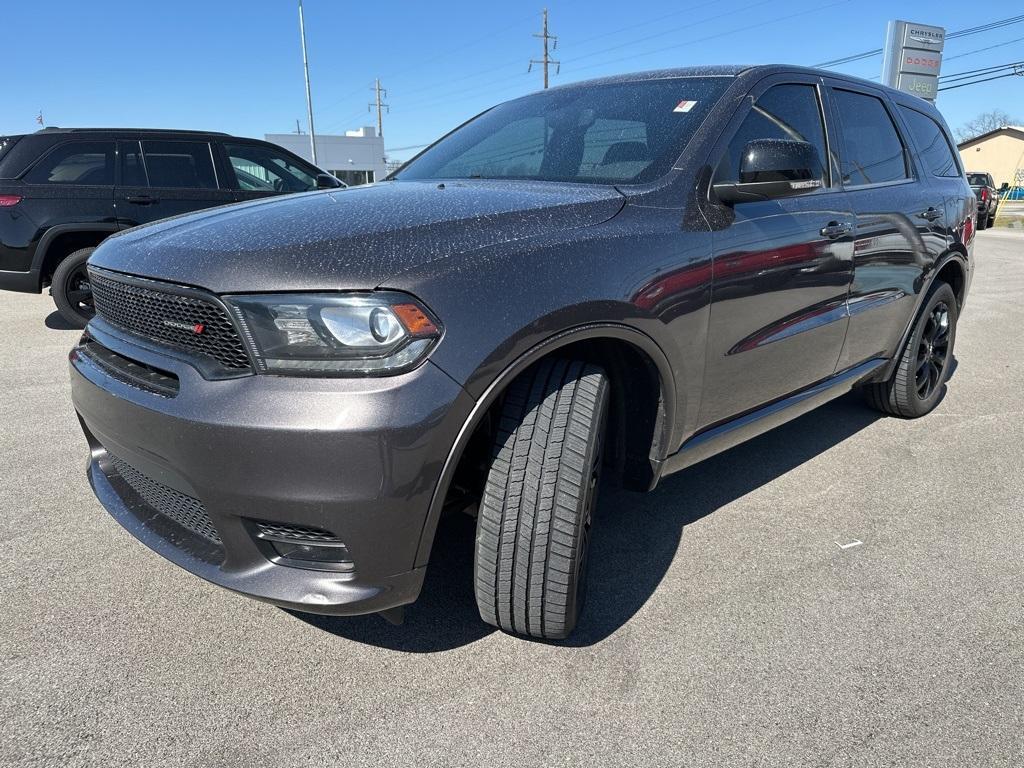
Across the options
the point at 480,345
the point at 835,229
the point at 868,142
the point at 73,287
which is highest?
the point at 868,142

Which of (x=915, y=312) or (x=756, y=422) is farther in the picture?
(x=915, y=312)

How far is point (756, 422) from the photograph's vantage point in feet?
8.87

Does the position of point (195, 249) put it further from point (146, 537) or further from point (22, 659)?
point (22, 659)

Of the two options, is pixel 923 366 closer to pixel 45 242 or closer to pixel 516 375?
pixel 516 375

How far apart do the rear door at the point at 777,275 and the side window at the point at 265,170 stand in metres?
5.42

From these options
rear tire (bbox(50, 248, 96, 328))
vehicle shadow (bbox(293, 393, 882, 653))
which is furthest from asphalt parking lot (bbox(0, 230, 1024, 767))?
rear tire (bbox(50, 248, 96, 328))

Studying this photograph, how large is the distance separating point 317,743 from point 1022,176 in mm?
71506

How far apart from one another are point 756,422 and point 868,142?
1.65 m

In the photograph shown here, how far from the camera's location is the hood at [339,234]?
64.1 inches

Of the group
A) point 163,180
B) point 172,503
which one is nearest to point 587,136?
point 172,503

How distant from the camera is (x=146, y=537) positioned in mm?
1939

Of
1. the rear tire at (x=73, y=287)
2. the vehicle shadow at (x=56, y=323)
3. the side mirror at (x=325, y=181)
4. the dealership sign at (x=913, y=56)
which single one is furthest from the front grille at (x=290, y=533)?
the dealership sign at (x=913, y=56)

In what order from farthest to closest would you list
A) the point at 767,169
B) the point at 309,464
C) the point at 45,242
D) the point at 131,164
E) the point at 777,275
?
1. the point at 131,164
2. the point at 45,242
3. the point at 777,275
4. the point at 767,169
5. the point at 309,464

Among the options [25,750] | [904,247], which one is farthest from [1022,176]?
[25,750]
